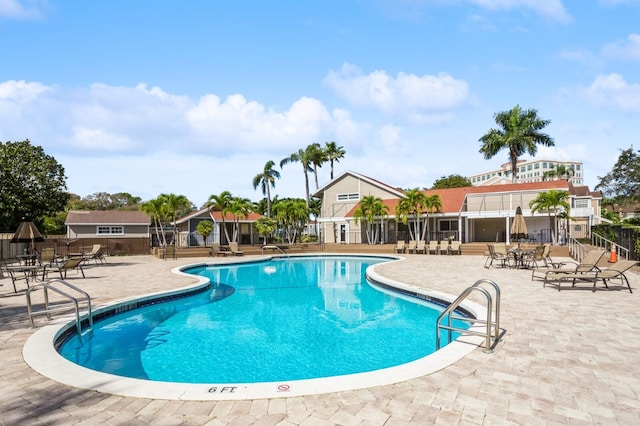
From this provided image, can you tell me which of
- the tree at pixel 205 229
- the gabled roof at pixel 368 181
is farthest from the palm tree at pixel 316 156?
the tree at pixel 205 229

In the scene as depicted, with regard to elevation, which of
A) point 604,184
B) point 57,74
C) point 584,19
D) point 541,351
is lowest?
point 541,351

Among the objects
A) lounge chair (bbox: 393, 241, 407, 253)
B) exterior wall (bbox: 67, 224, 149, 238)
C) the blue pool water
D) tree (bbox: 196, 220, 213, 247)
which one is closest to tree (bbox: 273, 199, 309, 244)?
tree (bbox: 196, 220, 213, 247)

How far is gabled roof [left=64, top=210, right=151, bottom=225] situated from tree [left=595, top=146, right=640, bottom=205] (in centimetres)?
4481

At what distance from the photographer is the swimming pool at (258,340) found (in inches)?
165

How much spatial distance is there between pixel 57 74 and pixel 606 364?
16.5m

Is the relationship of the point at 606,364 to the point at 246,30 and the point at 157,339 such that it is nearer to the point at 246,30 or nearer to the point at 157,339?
the point at 157,339

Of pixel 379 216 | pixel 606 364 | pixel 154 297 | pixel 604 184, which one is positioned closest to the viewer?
pixel 606 364

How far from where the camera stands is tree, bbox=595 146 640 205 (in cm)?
3300

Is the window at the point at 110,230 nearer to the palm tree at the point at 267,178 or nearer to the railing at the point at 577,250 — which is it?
A: the palm tree at the point at 267,178

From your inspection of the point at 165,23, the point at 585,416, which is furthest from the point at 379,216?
the point at 585,416

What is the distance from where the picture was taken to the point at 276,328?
8719 mm

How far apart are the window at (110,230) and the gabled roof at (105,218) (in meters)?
0.49

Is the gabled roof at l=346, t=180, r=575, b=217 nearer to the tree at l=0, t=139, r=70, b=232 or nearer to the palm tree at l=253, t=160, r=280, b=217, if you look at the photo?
the palm tree at l=253, t=160, r=280, b=217

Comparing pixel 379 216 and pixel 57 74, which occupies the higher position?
pixel 57 74
